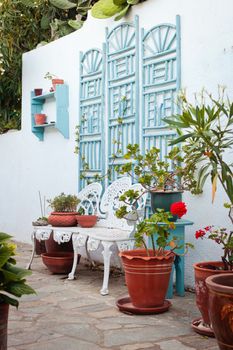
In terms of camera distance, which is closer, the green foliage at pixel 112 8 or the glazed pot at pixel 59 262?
the glazed pot at pixel 59 262

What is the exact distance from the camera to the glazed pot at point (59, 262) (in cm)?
562

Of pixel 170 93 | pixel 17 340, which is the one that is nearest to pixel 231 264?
pixel 17 340

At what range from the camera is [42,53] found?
304 inches

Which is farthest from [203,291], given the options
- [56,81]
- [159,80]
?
[56,81]

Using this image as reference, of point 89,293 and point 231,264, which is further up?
point 231,264

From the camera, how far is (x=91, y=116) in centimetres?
642

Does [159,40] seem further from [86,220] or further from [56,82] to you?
[56,82]

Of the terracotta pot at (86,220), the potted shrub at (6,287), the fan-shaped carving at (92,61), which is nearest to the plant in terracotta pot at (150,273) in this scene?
the terracotta pot at (86,220)

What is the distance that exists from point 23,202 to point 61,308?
4053 mm

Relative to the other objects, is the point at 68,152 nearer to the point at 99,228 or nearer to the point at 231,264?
the point at 99,228

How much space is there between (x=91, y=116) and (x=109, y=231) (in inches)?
64.9

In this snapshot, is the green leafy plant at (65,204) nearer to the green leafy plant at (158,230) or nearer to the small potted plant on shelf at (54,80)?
the green leafy plant at (158,230)

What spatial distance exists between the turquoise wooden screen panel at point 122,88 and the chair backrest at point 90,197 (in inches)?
A: 9.3

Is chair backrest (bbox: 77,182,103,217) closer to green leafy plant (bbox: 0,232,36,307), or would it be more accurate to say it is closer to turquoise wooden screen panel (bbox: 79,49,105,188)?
turquoise wooden screen panel (bbox: 79,49,105,188)
